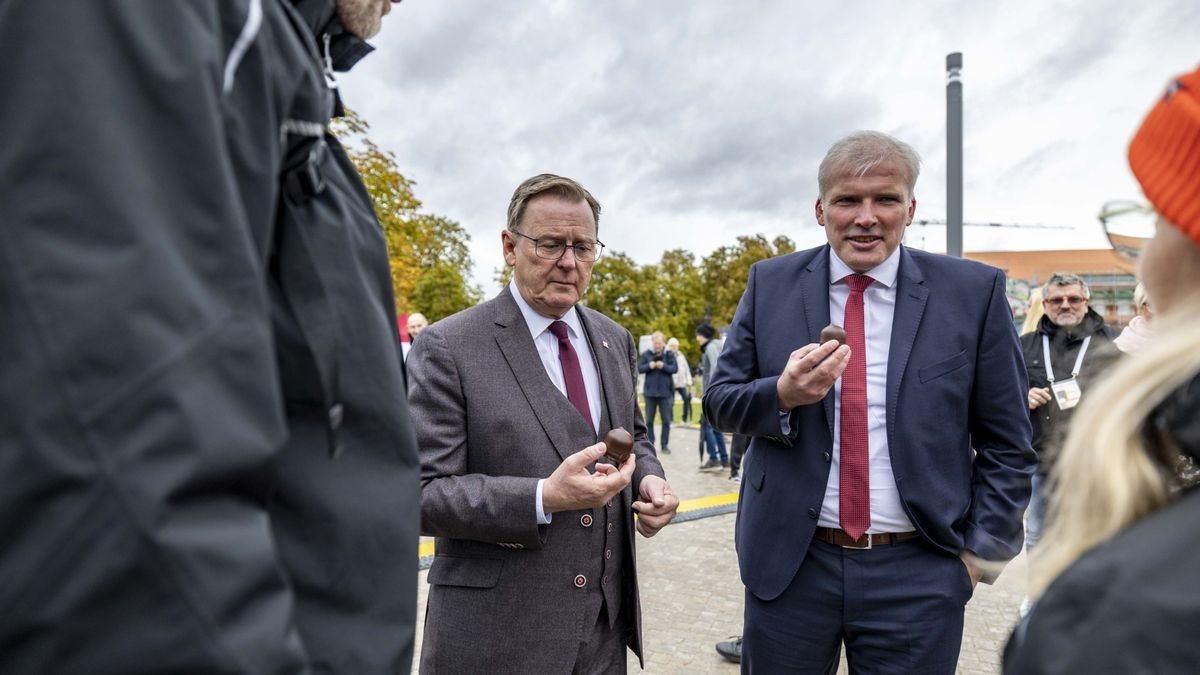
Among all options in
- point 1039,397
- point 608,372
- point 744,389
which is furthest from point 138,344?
point 1039,397

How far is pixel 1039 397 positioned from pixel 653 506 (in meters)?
4.83

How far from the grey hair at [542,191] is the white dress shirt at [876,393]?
1012mm

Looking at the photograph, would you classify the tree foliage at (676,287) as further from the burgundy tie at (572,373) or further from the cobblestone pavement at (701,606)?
the burgundy tie at (572,373)

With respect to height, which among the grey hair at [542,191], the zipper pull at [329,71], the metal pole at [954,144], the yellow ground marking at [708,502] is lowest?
the yellow ground marking at [708,502]

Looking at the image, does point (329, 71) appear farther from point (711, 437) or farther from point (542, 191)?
point (711, 437)

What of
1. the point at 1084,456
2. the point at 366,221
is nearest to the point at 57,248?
the point at 366,221

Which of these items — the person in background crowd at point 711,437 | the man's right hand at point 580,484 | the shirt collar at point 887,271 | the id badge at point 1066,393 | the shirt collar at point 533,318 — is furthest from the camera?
the person in background crowd at point 711,437

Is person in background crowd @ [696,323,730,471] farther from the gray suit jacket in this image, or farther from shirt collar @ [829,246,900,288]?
the gray suit jacket

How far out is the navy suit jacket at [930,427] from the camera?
99.3 inches

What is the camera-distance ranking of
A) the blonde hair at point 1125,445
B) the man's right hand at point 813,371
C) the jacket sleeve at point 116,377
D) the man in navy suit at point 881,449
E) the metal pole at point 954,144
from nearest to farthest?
the jacket sleeve at point 116,377, the blonde hair at point 1125,445, the man's right hand at point 813,371, the man in navy suit at point 881,449, the metal pole at point 954,144

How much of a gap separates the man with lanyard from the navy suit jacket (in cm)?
381

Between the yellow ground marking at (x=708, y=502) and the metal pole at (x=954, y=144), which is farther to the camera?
the yellow ground marking at (x=708, y=502)

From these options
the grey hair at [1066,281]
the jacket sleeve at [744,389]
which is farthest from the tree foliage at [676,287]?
the jacket sleeve at [744,389]

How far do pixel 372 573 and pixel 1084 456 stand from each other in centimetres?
98
